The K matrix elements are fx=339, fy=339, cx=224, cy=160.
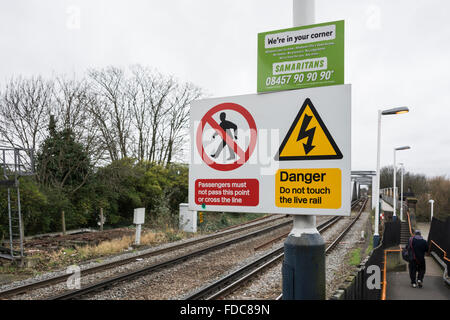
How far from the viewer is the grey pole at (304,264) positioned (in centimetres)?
213

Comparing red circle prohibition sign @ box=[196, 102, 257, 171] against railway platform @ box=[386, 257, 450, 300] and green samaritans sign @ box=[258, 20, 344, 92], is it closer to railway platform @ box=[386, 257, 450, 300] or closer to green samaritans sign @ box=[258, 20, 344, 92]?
green samaritans sign @ box=[258, 20, 344, 92]

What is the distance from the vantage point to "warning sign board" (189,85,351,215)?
83.6 inches

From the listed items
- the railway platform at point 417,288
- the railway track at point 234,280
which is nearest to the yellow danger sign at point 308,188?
the railway track at point 234,280

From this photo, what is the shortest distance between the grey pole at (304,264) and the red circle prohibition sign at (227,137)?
1.83ft

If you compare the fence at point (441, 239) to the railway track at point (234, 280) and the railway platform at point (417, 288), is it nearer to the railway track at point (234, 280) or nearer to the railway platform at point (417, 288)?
the railway platform at point (417, 288)

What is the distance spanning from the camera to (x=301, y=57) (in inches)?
88.0

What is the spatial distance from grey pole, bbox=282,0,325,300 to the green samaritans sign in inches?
35.8

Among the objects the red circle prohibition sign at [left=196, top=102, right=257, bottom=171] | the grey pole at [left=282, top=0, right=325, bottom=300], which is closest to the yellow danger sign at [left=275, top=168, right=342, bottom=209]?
the grey pole at [left=282, top=0, right=325, bottom=300]

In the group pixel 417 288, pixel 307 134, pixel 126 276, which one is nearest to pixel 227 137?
pixel 307 134

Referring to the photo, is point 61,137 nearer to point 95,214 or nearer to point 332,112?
point 95,214

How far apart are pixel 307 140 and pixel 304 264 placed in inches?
31.1

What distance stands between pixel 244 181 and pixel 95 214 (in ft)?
74.7

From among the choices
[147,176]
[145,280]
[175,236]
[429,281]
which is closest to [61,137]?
[147,176]

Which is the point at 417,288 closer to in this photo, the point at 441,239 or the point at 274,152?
the point at 441,239
